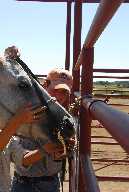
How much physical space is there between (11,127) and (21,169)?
410 mm

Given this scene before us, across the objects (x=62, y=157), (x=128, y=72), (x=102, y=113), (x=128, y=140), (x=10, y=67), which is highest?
(x=128, y=72)

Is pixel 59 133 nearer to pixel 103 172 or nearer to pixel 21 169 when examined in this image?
pixel 21 169

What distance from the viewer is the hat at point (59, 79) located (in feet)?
8.24

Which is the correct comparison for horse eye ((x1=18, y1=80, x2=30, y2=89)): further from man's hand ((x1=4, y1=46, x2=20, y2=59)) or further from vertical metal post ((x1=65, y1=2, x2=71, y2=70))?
vertical metal post ((x1=65, y1=2, x2=71, y2=70))

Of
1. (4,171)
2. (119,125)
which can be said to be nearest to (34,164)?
(4,171)

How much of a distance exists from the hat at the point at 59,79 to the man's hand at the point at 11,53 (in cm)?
23

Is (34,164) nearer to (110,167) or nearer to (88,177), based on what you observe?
(88,177)

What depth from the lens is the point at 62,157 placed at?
2170 millimetres

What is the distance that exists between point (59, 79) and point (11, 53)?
0.30 metres

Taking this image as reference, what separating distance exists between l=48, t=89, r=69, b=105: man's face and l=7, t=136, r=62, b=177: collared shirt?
0.98ft

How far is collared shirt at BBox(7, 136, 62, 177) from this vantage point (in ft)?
7.75

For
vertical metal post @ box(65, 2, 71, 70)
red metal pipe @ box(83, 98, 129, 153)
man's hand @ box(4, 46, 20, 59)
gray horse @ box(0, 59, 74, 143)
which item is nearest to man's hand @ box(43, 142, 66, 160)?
gray horse @ box(0, 59, 74, 143)

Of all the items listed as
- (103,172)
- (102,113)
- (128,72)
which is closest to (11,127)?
(102,113)

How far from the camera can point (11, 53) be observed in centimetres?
248
